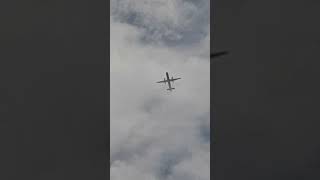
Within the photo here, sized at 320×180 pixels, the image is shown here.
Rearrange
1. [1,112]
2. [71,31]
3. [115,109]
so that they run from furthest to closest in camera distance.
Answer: [115,109], [71,31], [1,112]

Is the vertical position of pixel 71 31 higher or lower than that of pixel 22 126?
higher
